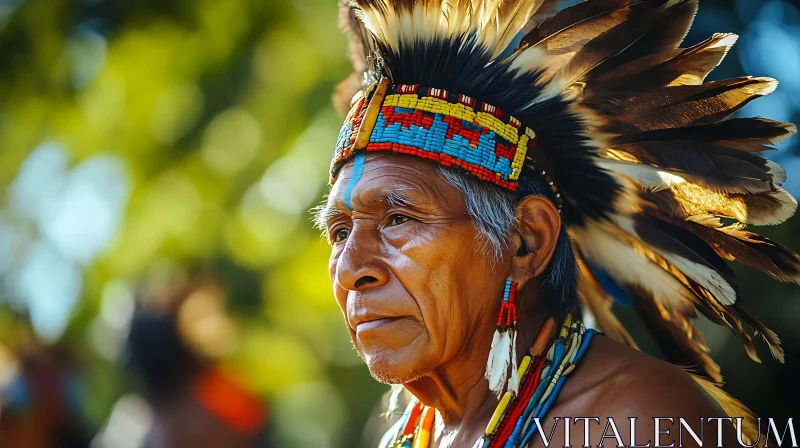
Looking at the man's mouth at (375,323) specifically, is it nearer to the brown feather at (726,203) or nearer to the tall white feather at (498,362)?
the tall white feather at (498,362)

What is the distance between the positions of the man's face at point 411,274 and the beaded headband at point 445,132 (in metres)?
0.08

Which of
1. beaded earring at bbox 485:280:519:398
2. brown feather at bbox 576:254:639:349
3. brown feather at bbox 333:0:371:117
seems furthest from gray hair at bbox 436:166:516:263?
Result: brown feather at bbox 333:0:371:117

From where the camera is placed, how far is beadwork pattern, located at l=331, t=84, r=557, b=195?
321 cm

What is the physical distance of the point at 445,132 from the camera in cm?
324

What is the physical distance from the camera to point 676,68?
3285 mm

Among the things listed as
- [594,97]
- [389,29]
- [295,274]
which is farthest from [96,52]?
[594,97]

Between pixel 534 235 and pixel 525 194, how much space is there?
15 cm

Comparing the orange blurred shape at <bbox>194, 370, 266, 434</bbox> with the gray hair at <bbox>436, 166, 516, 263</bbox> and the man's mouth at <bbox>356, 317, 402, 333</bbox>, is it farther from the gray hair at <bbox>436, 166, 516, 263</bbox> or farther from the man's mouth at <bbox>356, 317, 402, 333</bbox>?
the gray hair at <bbox>436, 166, 516, 263</bbox>

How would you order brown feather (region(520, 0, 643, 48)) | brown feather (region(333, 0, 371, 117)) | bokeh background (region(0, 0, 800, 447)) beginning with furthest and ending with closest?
bokeh background (region(0, 0, 800, 447)), brown feather (region(333, 0, 371, 117)), brown feather (region(520, 0, 643, 48))

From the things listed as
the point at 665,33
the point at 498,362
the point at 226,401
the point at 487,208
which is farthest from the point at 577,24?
the point at 226,401

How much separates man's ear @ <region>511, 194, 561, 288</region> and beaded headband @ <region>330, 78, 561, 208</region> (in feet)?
0.35

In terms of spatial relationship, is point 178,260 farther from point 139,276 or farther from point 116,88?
point 116,88

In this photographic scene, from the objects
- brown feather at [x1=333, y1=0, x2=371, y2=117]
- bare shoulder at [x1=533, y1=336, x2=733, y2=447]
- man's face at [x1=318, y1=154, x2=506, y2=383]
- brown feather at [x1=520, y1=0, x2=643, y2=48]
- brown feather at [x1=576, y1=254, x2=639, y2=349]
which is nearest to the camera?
bare shoulder at [x1=533, y1=336, x2=733, y2=447]

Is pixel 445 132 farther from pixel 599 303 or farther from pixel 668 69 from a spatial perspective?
pixel 599 303
